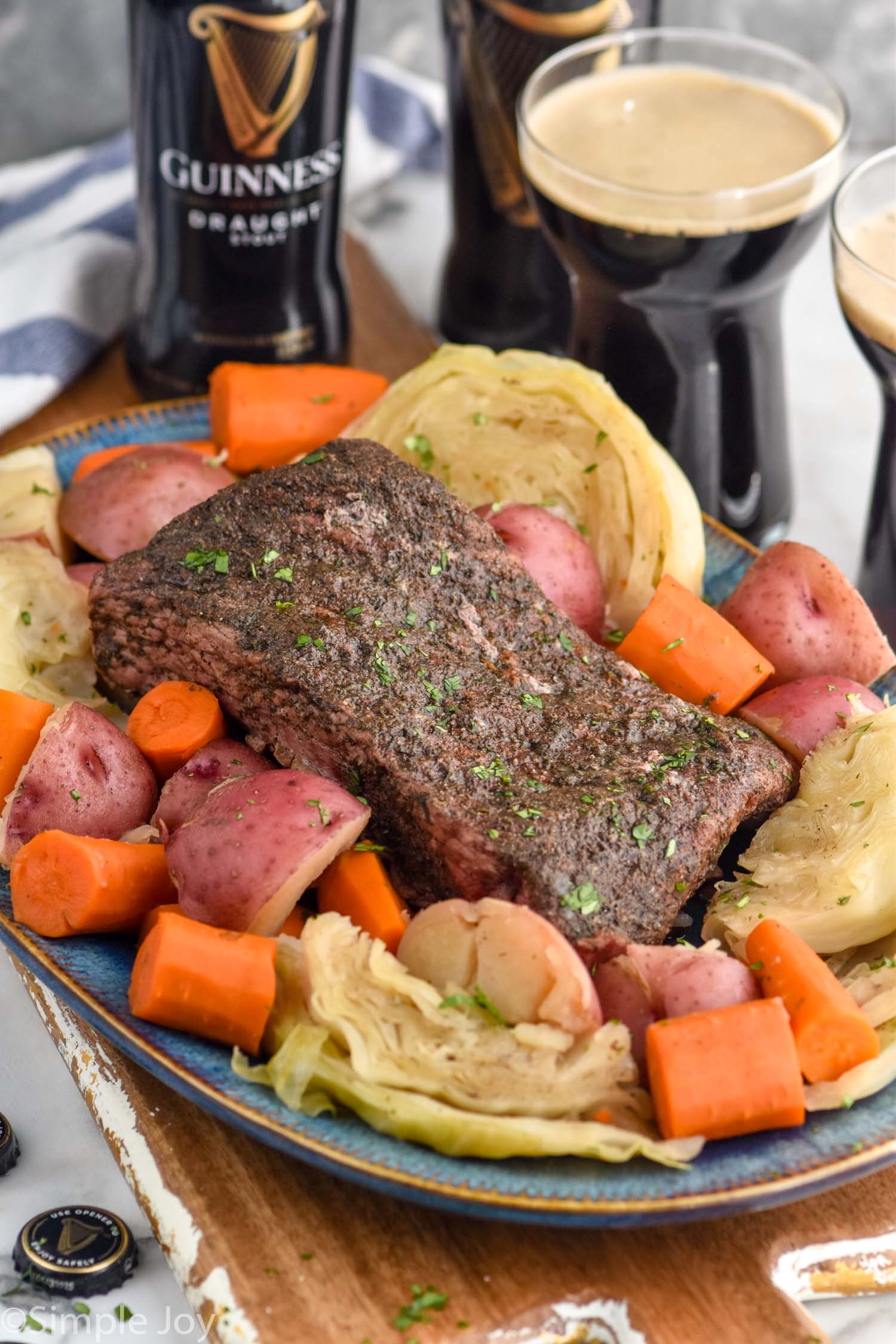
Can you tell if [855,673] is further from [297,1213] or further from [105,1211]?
[105,1211]

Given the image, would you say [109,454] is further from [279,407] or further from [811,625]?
[811,625]

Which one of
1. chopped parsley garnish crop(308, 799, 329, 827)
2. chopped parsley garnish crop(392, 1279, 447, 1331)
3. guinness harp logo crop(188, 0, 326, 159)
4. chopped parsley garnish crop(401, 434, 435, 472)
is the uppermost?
guinness harp logo crop(188, 0, 326, 159)

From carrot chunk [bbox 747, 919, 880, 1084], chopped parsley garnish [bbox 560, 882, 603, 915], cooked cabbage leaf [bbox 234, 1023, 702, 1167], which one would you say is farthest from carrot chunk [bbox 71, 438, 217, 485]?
carrot chunk [bbox 747, 919, 880, 1084]

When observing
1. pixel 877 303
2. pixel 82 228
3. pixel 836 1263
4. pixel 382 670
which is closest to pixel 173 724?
pixel 382 670

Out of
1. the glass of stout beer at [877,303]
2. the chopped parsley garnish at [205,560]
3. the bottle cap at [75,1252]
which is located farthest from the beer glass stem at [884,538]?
the bottle cap at [75,1252]

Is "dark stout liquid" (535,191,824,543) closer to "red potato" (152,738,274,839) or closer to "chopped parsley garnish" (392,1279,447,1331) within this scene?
"red potato" (152,738,274,839)
